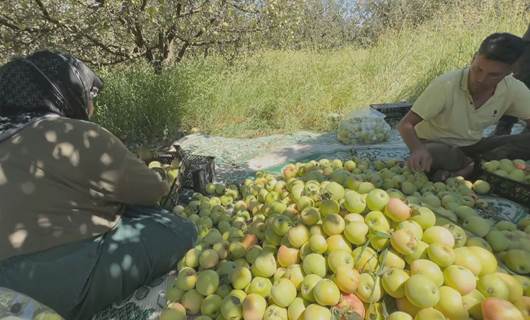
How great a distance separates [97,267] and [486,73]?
2606 mm

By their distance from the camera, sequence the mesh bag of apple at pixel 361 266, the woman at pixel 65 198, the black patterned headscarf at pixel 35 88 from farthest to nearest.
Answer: the black patterned headscarf at pixel 35 88, the woman at pixel 65 198, the mesh bag of apple at pixel 361 266

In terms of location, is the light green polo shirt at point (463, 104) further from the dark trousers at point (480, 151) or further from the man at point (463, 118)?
the dark trousers at point (480, 151)

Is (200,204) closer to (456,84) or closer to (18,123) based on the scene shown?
(18,123)

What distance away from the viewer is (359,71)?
21.4 ft

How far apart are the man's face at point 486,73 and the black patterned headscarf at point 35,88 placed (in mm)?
2481

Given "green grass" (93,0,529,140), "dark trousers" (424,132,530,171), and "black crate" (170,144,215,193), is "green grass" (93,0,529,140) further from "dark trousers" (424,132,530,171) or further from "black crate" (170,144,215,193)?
"dark trousers" (424,132,530,171)

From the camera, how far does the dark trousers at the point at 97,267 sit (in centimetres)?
A: 161

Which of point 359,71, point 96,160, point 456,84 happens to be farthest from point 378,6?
point 96,160

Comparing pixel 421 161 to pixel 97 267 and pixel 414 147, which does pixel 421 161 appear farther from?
pixel 97 267

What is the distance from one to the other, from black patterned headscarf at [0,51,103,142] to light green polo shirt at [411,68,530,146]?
2.32 meters

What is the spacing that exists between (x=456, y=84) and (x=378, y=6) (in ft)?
59.9

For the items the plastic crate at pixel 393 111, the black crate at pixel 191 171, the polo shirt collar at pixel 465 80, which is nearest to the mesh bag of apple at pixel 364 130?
the plastic crate at pixel 393 111

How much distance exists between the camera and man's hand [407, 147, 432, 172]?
238 centimetres

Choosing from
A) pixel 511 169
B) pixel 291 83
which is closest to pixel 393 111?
pixel 291 83
